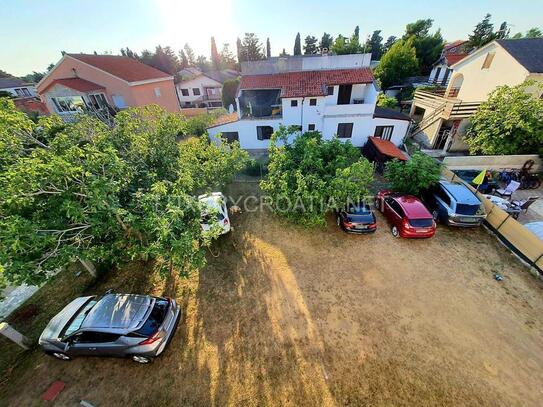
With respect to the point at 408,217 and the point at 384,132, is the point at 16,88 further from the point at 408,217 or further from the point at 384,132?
the point at 408,217

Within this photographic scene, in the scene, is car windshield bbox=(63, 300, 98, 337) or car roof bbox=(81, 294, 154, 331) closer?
car roof bbox=(81, 294, 154, 331)

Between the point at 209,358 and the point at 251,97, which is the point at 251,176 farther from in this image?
the point at 209,358

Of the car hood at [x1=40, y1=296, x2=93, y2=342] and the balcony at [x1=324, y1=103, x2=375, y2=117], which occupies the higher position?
the balcony at [x1=324, y1=103, x2=375, y2=117]

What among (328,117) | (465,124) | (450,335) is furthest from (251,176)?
(465,124)

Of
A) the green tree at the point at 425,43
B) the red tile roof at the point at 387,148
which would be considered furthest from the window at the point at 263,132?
the green tree at the point at 425,43

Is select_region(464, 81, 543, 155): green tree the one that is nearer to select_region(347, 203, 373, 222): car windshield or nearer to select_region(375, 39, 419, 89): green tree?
select_region(347, 203, 373, 222): car windshield

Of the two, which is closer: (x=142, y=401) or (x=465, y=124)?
(x=142, y=401)

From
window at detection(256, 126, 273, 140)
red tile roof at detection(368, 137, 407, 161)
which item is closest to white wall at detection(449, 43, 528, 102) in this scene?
red tile roof at detection(368, 137, 407, 161)
